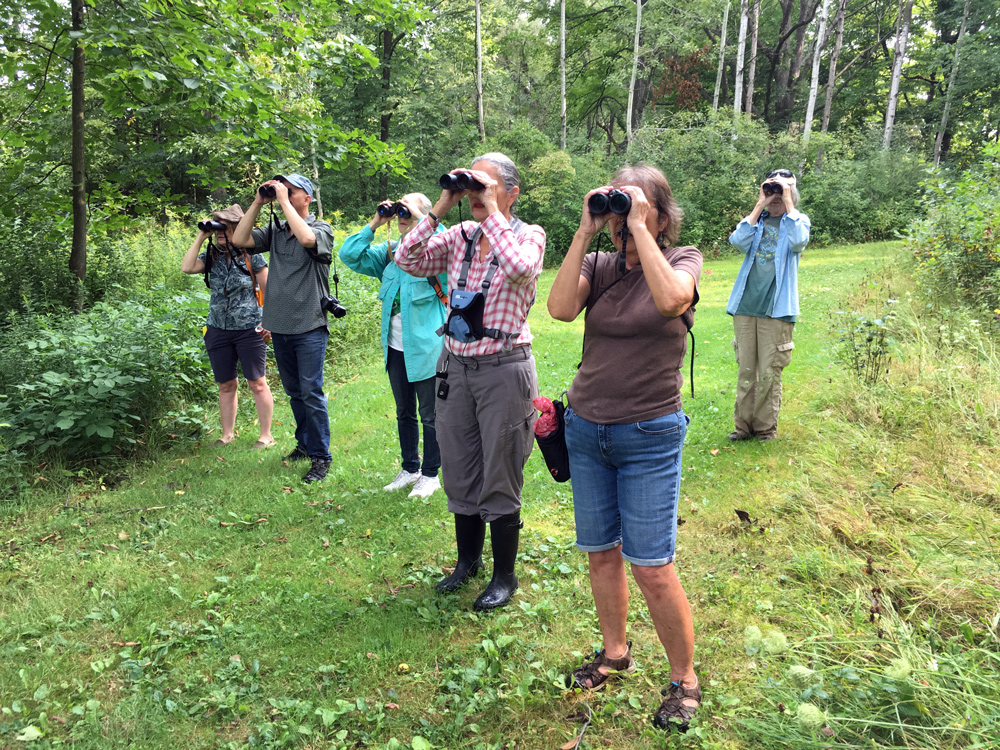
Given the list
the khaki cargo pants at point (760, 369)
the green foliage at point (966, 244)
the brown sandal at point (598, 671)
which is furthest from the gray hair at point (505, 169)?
the green foliage at point (966, 244)

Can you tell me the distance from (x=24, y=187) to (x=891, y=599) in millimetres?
8122

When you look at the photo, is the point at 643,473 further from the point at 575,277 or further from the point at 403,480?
the point at 403,480

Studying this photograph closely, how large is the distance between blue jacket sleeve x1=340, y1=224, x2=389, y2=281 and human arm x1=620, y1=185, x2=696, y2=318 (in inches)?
96.8

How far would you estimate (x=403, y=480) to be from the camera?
4.67 metres

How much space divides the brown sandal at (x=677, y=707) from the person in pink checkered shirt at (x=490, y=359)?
1.01m

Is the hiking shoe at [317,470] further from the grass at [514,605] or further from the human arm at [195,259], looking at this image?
the human arm at [195,259]

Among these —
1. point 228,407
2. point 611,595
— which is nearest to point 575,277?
point 611,595

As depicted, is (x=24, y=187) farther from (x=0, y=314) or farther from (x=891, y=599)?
(x=891, y=599)

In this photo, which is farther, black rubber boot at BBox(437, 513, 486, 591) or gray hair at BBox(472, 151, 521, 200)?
black rubber boot at BBox(437, 513, 486, 591)

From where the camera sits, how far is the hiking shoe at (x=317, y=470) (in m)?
4.77

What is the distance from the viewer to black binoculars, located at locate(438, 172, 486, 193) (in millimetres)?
2773

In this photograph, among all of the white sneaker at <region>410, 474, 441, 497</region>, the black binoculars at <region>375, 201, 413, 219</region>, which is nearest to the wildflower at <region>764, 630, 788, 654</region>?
the white sneaker at <region>410, 474, 441, 497</region>

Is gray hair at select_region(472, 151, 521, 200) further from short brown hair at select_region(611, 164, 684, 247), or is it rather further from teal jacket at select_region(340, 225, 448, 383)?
teal jacket at select_region(340, 225, 448, 383)

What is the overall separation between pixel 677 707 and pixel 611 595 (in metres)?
0.45
